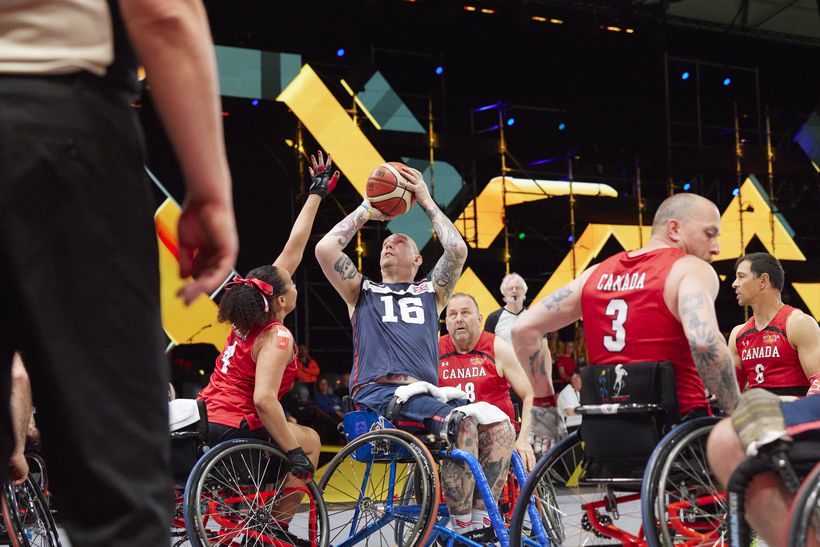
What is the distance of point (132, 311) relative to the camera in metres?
0.97

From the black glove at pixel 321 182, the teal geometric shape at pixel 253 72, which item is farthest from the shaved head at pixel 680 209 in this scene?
the teal geometric shape at pixel 253 72

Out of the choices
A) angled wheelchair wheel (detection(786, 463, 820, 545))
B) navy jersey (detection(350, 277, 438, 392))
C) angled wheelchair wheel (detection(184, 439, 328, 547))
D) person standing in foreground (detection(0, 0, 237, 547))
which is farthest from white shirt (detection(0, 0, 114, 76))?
navy jersey (detection(350, 277, 438, 392))

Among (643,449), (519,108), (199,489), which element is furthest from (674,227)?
(519,108)

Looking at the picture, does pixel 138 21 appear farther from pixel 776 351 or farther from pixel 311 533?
pixel 776 351

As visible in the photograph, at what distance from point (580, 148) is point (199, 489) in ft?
38.3

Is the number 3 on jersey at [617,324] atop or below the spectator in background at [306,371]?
atop

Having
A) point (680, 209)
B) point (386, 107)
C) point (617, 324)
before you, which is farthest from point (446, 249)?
point (386, 107)

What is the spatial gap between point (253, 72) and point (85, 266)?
1034cm

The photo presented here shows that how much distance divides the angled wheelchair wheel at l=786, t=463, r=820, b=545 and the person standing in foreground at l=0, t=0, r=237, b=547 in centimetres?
142

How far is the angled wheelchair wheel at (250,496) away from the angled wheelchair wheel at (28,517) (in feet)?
2.11

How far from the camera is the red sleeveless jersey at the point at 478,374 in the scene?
19.1 ft

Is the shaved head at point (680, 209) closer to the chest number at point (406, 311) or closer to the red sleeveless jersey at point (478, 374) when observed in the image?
the chest number at point (406, 311)

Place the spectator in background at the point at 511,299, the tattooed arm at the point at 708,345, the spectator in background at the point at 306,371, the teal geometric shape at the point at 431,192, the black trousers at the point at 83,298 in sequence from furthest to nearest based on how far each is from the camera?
the teal geometric shape at the point at 431,192
the spectator in background at the point at 306,371
the spectator in background at the point at 511,299
the tattooed arm at the point at 708,345
the black trousers at the point at 83,298

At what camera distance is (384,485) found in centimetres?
432
